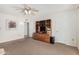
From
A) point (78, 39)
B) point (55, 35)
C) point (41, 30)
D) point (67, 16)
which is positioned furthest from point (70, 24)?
point (41, 30)

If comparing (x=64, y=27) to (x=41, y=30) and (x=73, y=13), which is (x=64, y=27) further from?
(x=41, y=30)

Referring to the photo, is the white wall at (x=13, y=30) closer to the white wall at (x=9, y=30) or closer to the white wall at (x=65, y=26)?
the white wall at (x=9, y=30)

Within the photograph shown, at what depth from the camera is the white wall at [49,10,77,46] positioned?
2102 millimetres

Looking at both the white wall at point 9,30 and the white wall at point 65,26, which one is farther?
the white wall at point 9,30

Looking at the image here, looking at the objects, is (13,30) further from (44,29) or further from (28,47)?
(44,29)

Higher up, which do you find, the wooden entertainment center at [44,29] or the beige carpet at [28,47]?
the wooden entertainment center at [44,29]

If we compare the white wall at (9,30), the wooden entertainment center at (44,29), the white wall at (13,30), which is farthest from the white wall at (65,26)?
the white wall at (9,30)

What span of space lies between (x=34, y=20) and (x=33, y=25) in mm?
160

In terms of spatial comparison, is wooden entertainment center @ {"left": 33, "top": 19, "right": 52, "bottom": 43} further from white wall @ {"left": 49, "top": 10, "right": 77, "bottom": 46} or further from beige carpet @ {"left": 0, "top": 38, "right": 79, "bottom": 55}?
beige carpet @ {"left": 0, "top": 38, "right": 79, "bottom": 55}

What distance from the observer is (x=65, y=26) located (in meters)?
2.31

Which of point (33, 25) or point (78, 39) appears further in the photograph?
point (33, 25)

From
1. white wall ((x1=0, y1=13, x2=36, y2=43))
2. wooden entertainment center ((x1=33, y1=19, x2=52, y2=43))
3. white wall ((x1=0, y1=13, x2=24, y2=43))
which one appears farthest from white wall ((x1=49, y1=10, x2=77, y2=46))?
white wall ((x1=0, y1=13, x2=24, y2=43))

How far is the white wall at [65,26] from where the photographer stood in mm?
2102

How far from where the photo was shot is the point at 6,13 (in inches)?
94.8
